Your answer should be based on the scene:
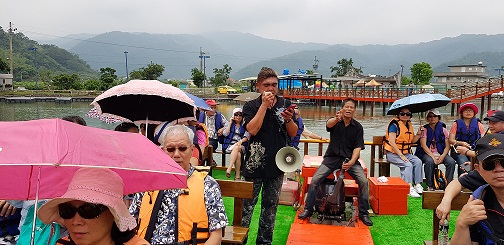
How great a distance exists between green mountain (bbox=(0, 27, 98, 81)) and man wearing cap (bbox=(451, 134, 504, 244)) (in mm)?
85235

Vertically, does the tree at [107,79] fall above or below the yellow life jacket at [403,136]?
above

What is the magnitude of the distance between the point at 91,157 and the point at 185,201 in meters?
0.96

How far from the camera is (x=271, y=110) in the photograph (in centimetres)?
378

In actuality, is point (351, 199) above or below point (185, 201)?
below

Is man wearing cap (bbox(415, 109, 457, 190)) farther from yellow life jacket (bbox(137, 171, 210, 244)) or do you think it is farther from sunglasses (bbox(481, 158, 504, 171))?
yellow life jacket (bbox(137, 171, 210, 244))

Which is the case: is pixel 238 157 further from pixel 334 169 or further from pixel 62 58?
pixel 62 58

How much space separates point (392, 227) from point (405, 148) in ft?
6.15

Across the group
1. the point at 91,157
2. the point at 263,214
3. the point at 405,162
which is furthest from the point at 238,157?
the point at 91,157

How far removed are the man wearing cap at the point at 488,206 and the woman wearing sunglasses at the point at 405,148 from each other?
4.41 m

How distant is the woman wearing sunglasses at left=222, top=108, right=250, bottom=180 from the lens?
23.8 feet

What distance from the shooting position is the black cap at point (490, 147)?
2.17 metres

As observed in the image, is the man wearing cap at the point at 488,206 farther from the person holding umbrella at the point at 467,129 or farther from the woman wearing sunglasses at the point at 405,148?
the person holding umbrella at the point at 467,129

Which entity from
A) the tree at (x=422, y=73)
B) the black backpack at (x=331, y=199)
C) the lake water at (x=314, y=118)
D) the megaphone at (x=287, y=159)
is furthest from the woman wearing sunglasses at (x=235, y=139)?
the tree at (x=422, y=73)

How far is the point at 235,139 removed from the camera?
7.91m
